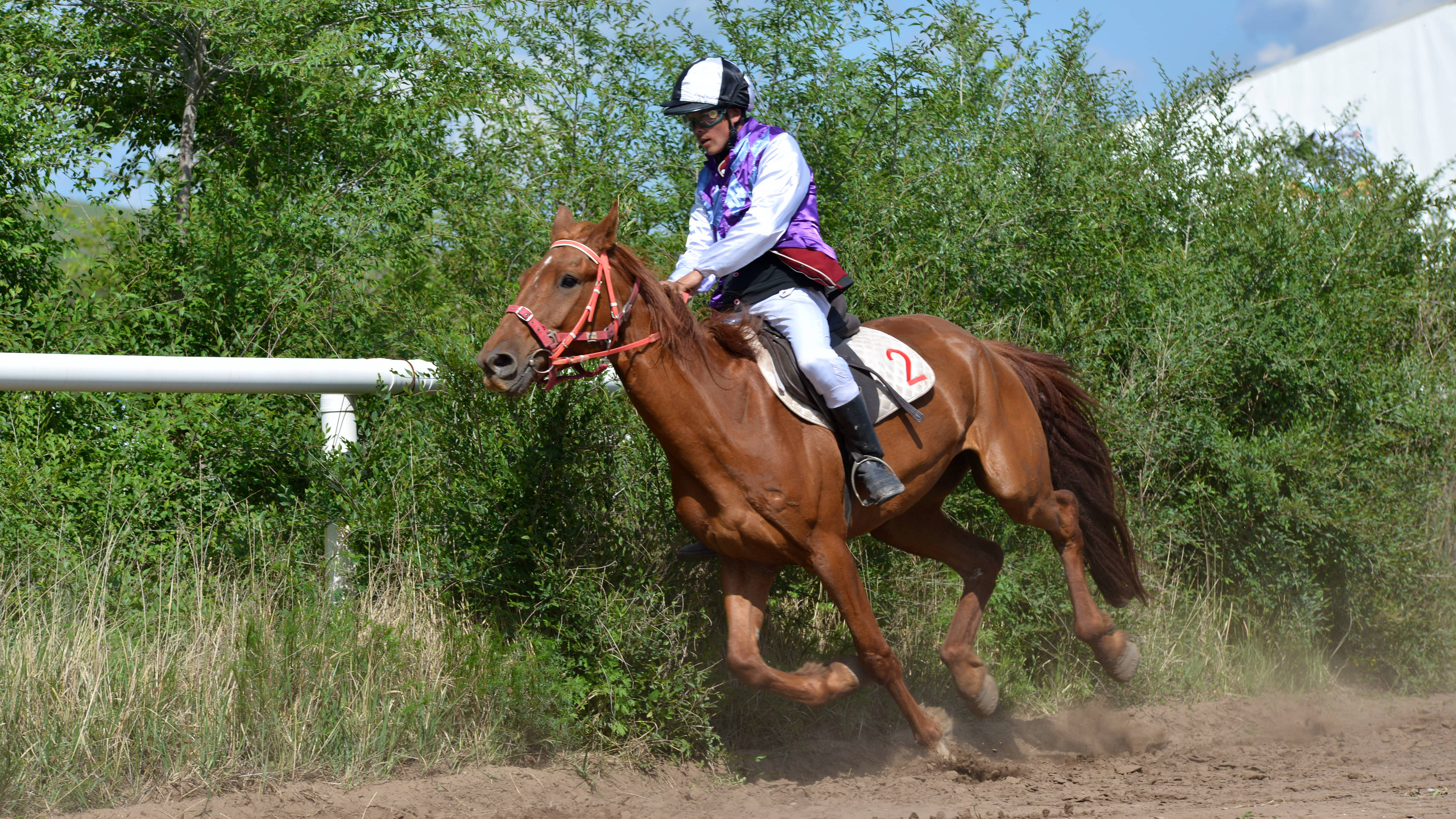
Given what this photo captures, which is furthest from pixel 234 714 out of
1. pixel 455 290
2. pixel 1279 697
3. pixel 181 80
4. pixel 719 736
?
pixel 1279 697

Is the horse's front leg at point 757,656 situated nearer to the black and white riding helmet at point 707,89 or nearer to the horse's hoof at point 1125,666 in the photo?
the horse's hoof at point 1125,666

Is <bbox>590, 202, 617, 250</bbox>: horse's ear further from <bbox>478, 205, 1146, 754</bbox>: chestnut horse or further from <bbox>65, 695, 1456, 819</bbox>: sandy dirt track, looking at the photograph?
<bbox>65, 695, 1456, 819</bbox>: sandy dirt track

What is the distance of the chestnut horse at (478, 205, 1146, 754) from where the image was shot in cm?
432

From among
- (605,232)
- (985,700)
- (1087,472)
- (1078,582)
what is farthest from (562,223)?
(1087,472)

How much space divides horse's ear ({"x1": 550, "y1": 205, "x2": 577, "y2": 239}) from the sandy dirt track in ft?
7.15

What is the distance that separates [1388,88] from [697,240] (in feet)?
66.8

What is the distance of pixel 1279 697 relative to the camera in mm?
6867

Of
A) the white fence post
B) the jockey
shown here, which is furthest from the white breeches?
the white fence post

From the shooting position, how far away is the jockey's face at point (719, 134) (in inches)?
190

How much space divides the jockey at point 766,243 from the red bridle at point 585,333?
32 cm

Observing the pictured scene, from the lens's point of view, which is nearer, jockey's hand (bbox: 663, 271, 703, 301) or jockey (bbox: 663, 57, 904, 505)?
jockey's hand (bbox: 663, 271, 703, 301)

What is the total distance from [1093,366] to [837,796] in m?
3.39

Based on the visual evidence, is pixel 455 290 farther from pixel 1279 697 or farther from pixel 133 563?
pixel 1279 697

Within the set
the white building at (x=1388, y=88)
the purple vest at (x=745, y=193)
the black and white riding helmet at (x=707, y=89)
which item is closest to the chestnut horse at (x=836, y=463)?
the purple vest at (x=745, y=193)
